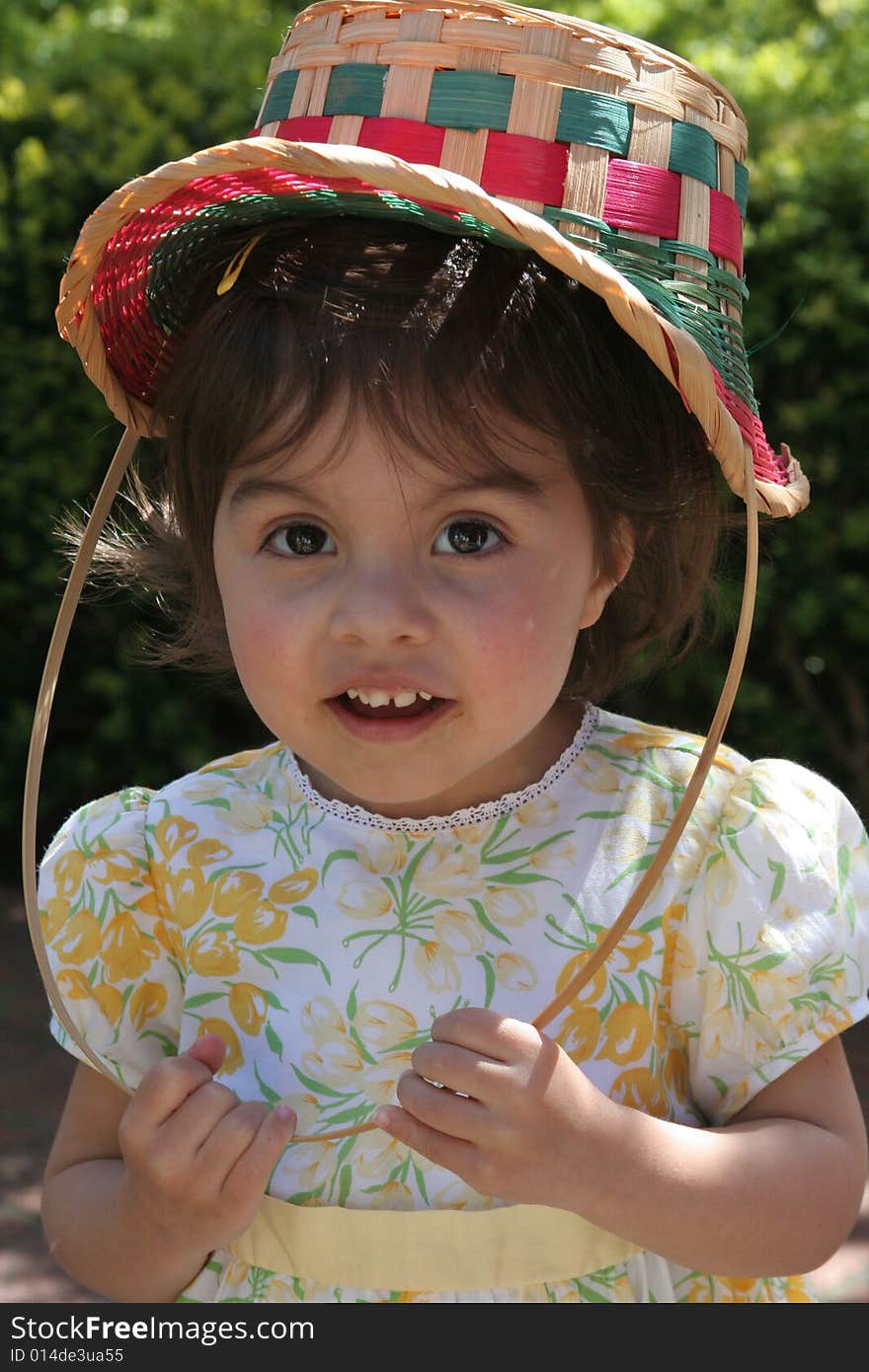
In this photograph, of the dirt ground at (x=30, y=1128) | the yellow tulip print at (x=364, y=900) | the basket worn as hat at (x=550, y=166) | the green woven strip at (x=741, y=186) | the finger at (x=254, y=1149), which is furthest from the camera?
the dirt ground at (x=30, y=1128)

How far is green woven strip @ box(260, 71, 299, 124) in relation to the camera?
1.70m

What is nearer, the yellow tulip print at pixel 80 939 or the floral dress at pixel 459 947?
the floral dress at pixel 459 947

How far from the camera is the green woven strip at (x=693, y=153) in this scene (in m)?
1.61

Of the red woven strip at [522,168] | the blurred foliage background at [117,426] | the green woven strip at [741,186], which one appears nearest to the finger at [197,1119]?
the red woven strip at [522,168]

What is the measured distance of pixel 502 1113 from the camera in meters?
1.57

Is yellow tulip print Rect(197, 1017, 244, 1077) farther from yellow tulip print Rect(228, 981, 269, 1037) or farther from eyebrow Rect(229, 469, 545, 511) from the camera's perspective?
eyebrow Rect(229, 469, 545, 511)

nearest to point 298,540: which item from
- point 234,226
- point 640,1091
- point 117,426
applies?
point 234,226

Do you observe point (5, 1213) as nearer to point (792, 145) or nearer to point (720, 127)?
point (720, 127)

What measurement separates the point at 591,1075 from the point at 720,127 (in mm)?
996

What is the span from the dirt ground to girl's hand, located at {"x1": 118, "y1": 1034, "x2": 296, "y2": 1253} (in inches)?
45.5

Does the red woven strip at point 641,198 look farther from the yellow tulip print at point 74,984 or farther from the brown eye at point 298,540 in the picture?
the yellow tulip print at point 74,984

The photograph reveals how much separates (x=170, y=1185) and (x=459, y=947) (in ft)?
1.29

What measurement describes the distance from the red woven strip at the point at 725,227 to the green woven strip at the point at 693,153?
0.06 ft

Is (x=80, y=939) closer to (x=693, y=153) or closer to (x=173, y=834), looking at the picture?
(x=173, y=834)
